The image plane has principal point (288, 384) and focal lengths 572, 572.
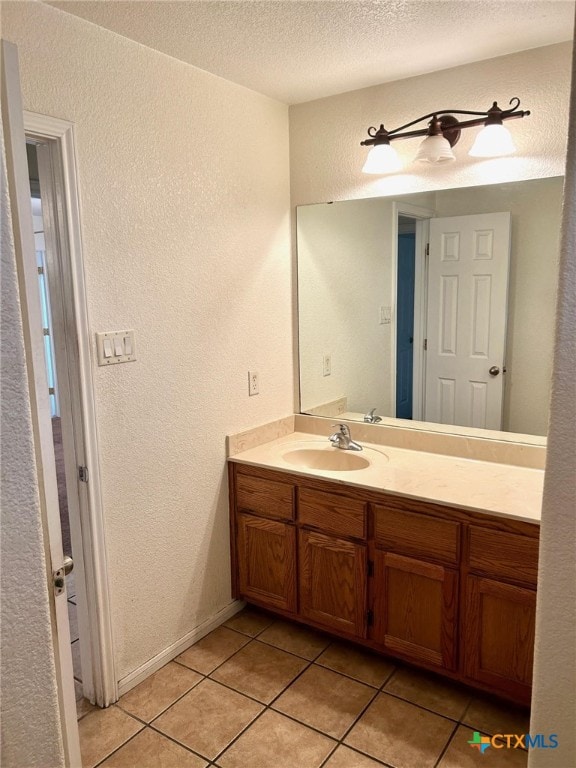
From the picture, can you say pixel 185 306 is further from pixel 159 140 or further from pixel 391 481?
pixel 391 481

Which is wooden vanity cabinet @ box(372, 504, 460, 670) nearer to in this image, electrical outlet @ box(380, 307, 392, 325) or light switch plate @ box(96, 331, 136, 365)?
electrical outlet @ box(380, 307, 392, 325)

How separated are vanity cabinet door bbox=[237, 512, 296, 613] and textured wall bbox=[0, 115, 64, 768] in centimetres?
168

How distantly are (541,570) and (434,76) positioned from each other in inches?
82.6

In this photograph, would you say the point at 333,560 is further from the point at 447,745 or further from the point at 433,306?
the point at 433,306

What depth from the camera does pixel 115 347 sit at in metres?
2.00

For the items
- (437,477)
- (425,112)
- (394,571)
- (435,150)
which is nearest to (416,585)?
(394,571)

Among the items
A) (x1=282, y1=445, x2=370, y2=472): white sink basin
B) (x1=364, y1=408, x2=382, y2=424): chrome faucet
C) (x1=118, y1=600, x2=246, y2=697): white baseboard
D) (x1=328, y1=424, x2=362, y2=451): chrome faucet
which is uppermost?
(x1=364, y1=408, x2=382, y2=424): chrome faucet

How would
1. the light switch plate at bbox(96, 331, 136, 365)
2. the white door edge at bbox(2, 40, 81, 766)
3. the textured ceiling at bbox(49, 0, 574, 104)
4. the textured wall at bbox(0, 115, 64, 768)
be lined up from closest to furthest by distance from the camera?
1. the textured wall at bbox(0, 115, 64, 768)
2. the white door edge at bbox(2, 40, 81, 766)
3. the textured ceiling at bbox(49, 0, 574, 104)
4. the light switch plate at bbox(96, 331, 136, 365)

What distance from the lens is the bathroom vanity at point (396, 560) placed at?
1925mm

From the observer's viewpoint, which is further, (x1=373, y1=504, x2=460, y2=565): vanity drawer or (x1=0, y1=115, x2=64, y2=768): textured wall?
(x1=373, y1=504, x2=460, y2=565): vanity drawer

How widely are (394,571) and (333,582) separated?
0.29m

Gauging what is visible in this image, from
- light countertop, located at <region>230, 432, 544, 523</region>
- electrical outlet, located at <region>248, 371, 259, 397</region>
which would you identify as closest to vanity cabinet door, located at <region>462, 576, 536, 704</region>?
light countertop, located at <region>230, 432, 544, 523</region>

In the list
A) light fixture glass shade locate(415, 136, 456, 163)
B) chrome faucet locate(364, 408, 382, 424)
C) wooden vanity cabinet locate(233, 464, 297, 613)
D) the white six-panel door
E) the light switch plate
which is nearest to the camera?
the light switch plate

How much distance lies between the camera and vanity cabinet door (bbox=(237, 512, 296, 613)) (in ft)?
8.05
